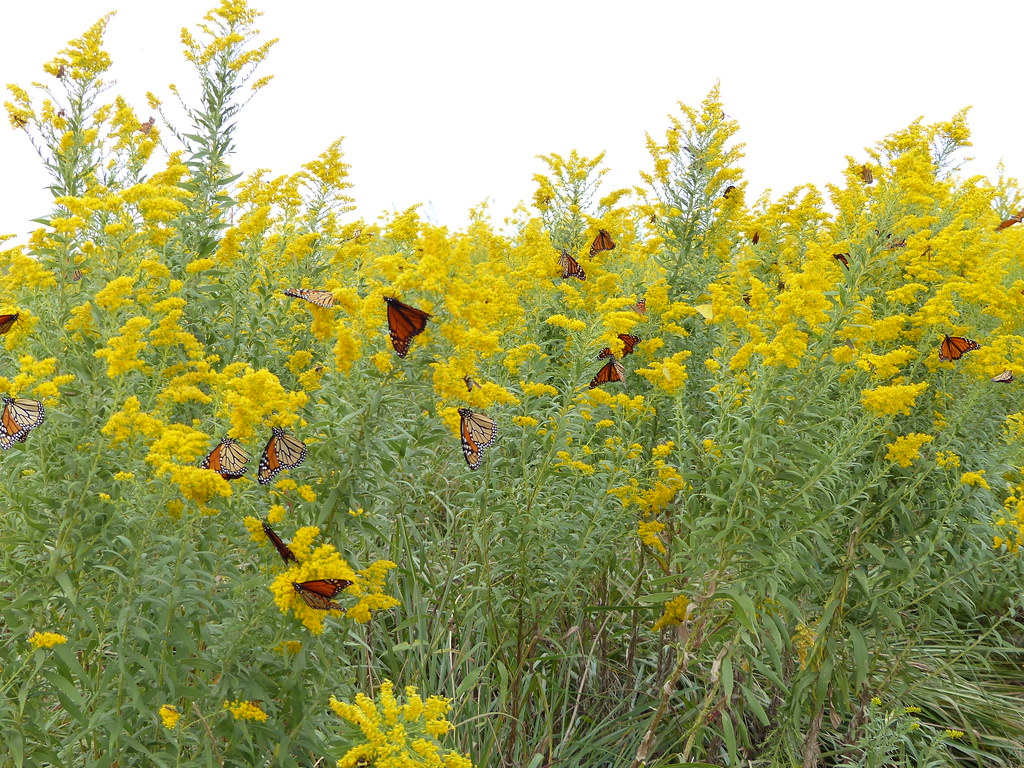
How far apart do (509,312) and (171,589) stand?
245 centimetres

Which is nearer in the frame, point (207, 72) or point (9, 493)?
point (9, 493)

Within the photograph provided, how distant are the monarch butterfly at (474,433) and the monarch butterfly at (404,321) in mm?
444

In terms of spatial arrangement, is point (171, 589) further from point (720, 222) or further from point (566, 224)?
point (720, 222)

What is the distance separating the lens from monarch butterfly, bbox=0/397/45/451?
281 centimetres

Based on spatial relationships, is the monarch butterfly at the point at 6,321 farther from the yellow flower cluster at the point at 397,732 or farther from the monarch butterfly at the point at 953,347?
the monarch butterfly at the point at 953,347

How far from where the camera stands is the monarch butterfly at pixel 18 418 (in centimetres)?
281

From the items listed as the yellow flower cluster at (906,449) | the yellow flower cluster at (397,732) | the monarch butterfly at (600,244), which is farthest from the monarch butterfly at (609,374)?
the yellow flower cluster at (397,732)

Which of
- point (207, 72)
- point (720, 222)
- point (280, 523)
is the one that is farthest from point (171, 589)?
point (720, 222)

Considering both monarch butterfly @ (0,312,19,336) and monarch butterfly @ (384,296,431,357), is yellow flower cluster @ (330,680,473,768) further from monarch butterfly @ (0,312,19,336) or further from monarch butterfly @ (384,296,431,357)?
monarch butterfly @ (0,312,19,336)

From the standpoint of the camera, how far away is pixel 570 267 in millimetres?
5004

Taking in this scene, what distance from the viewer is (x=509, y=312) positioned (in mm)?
4586

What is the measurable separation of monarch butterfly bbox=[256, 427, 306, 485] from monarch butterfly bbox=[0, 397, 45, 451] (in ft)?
2.65

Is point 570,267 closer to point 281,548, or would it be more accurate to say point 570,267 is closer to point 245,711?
point 281,548

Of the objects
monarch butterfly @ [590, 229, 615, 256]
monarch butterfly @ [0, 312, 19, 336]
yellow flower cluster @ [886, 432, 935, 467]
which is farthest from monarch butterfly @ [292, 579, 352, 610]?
monarch butterfly @ [590, 229, 615, 256]
